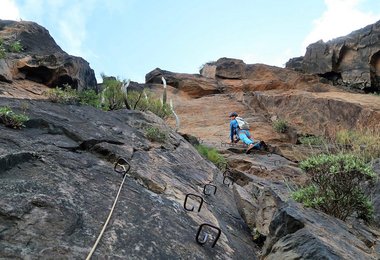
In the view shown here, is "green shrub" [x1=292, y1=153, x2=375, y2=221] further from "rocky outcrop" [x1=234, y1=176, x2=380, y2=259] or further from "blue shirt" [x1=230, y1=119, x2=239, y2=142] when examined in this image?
"blue shirt" [x1=230, y1=119, x2=239, y2=142]

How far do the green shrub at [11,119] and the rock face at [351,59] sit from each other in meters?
21.8

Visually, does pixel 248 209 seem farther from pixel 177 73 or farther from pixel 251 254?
pixel 177 73

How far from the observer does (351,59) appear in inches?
950

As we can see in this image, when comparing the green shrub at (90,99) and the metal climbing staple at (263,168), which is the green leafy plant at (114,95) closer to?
the green shrub at (90,99)

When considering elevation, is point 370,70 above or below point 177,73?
above

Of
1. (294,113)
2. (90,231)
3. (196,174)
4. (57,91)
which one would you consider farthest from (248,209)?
(294,113)

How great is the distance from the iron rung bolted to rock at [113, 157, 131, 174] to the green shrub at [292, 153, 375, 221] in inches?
95.5

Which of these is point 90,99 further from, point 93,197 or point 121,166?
point 93,197

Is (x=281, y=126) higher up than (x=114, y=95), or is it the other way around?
(x=281, y=126)

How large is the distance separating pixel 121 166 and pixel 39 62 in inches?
345

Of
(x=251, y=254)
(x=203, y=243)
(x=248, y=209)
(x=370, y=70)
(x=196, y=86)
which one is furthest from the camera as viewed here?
(x=196, y=86)

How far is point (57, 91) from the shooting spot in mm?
8227

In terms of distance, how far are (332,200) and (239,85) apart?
2095 centimetres

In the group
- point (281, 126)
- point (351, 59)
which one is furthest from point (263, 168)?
point (351, 59)
